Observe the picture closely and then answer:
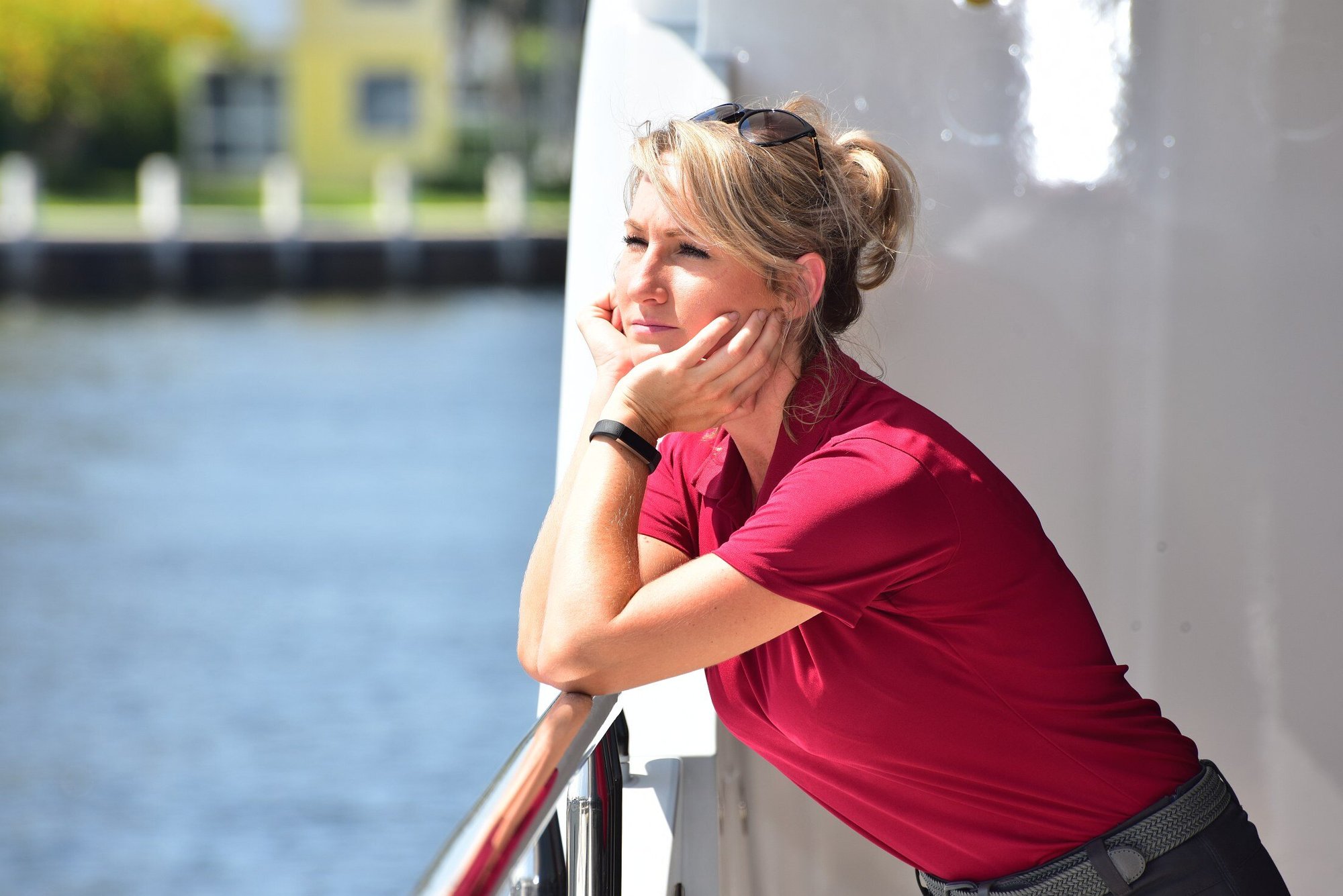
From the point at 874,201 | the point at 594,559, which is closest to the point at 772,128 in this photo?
the point at 874,201

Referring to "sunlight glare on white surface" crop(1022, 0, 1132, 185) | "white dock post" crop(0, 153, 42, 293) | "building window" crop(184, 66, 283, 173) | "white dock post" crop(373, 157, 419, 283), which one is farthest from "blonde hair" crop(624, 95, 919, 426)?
"building window" crop(184, 66, 283, 173)

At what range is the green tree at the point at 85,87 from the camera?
3556 cm

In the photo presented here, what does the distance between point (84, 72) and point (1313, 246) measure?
122ft

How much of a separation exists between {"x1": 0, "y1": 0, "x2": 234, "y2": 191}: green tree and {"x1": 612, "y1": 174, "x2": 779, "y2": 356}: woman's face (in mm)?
36348

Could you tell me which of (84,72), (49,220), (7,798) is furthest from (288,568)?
(84,72)

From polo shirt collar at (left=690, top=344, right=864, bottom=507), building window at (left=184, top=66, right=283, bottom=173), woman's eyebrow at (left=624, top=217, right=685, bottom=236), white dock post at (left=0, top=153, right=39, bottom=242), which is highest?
woman's eyebrow at (left=624, top=217, right=685, bottom=236)

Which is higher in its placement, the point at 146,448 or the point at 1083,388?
the point at 1083,388

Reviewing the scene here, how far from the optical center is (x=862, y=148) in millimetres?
1765

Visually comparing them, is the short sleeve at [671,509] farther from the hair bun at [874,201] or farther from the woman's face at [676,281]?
the hair bun at [874,201]

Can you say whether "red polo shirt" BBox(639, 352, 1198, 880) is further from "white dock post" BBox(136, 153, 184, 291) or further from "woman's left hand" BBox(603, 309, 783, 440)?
"white dock post" BBox(136, 153, 184, 291)

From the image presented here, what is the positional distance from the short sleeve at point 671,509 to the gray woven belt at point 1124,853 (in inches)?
21.1

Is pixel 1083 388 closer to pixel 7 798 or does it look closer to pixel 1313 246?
pixel 1313 246

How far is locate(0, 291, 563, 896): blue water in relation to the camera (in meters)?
10.6

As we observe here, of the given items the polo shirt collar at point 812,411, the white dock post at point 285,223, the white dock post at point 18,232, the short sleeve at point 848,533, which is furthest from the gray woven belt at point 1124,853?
the white dock post at point 18,232
